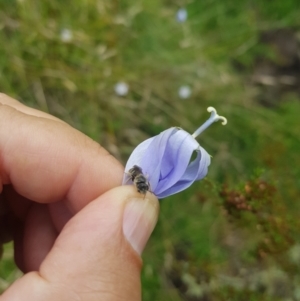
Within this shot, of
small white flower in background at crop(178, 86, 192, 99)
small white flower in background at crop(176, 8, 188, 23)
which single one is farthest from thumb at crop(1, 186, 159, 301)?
small white flower in background at crop(176, 8, 188, 23)

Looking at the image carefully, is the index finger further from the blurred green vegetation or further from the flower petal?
the blurred green vegetation

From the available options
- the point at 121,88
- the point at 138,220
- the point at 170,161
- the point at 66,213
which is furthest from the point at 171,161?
the point at 121,88

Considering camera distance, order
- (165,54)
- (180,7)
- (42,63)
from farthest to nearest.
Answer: (180,7)
(165,54)
(42,63)

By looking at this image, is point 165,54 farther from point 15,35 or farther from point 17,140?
point 17,140

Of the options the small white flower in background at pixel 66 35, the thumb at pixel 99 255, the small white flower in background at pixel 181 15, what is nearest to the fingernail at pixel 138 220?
the thumb at pixel 99 255

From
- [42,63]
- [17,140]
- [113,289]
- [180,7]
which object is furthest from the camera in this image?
[180,7]

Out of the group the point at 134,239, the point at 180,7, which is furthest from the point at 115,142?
the point at 134,239

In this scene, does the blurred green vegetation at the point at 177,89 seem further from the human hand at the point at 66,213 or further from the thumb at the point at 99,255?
the thumb at the point at 99,255
